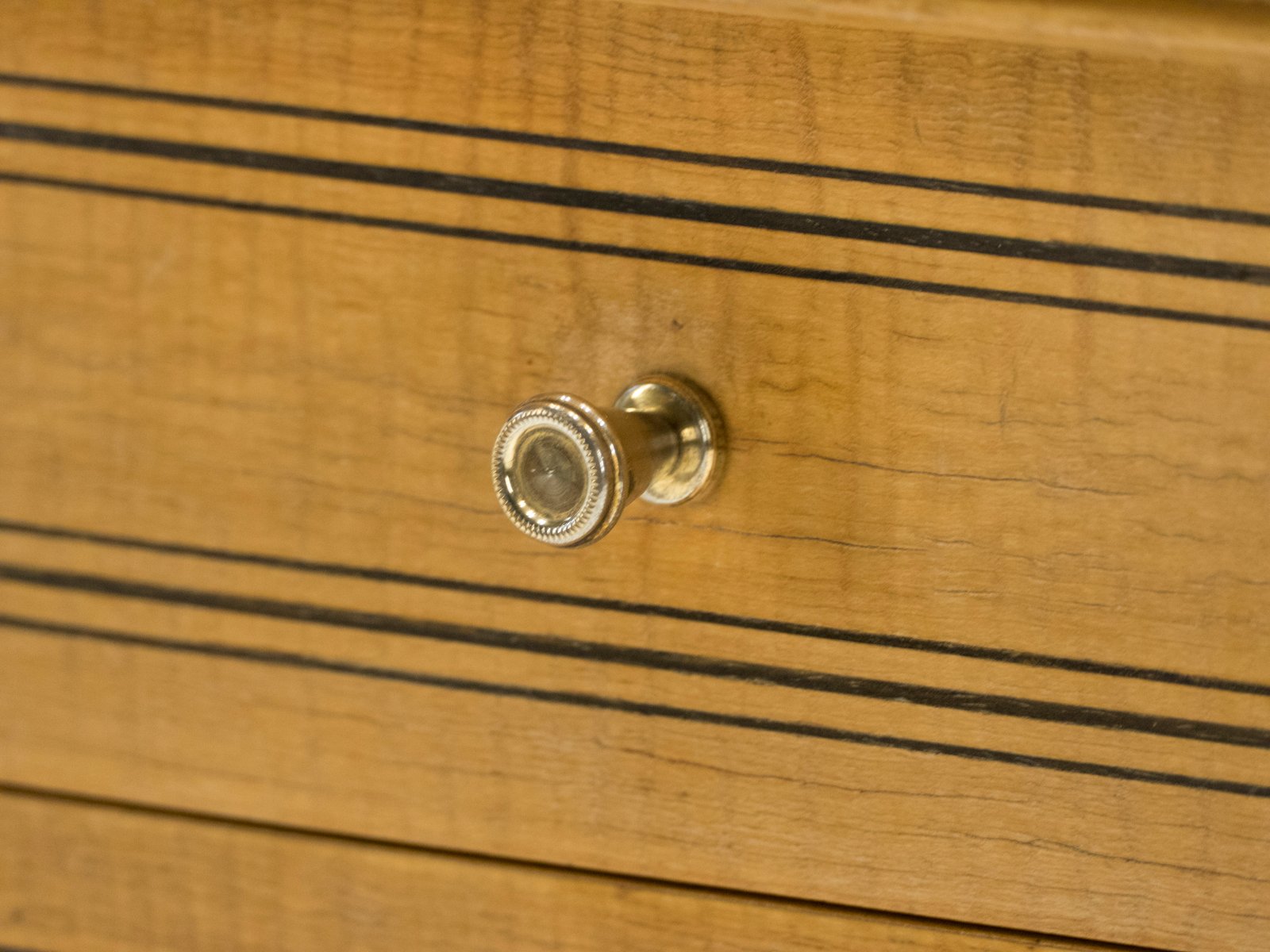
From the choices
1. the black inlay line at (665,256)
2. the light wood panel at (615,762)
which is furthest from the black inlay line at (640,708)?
the black inlay line at (665,256)

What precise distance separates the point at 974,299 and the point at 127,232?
10.7 inches

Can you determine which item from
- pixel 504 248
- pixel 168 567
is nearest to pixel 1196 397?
pixel 504 248

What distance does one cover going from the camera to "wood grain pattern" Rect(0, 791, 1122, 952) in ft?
1.38

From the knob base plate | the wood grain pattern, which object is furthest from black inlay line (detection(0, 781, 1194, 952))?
the knob base plate

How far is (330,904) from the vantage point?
17.9 inches

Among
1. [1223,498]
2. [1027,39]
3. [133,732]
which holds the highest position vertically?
[1027,39]

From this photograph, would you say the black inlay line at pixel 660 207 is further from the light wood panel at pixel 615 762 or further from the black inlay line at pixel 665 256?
the light wood panel at pixel 615 762

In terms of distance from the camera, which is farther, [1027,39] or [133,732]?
[133,732]

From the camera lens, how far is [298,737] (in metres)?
0.45

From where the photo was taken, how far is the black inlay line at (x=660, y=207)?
Result: 1.20 feet

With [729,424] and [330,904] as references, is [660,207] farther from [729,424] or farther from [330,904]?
[330,904]

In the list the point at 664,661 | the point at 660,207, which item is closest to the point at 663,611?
the point at 664,661

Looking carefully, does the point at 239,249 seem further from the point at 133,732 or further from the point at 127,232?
the point at 133,732

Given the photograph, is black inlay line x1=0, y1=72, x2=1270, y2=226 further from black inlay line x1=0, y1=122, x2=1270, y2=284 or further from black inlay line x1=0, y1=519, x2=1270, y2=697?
black inlay line x1=0, y1=519, x2=1270, y2=697
